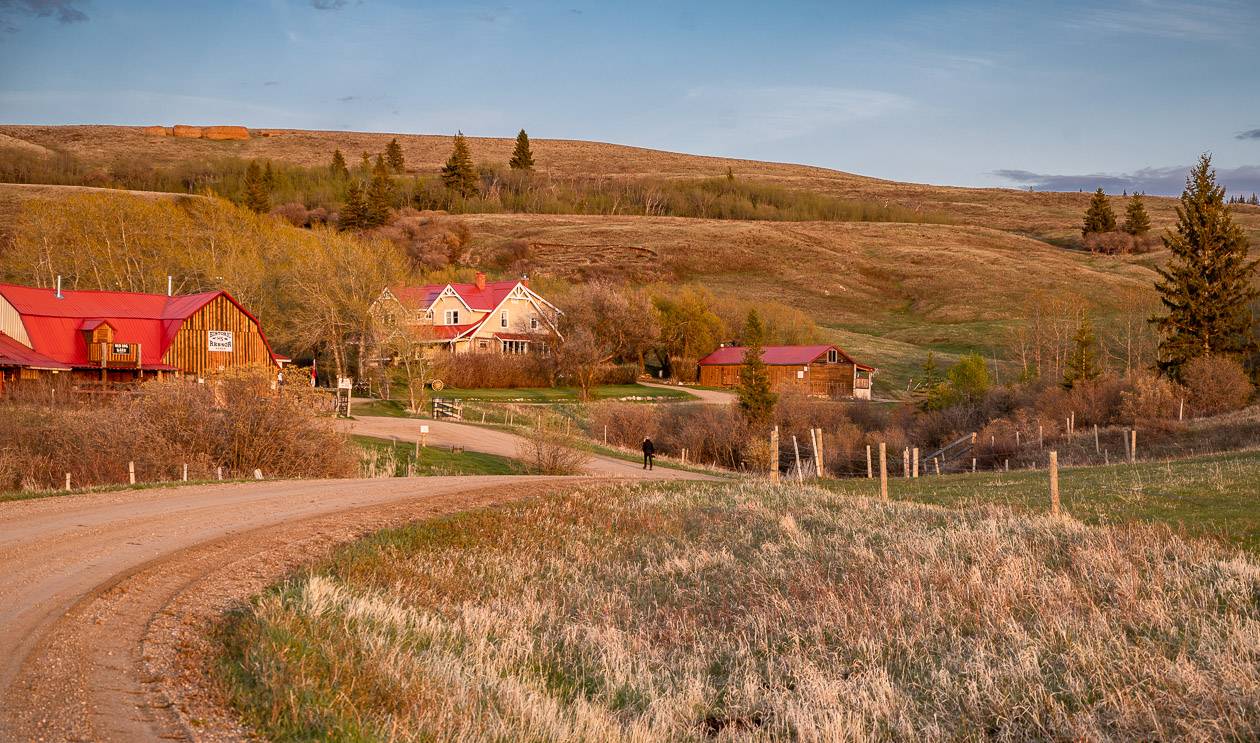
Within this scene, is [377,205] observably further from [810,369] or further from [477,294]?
[810,369]

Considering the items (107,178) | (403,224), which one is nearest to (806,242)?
(403,224)

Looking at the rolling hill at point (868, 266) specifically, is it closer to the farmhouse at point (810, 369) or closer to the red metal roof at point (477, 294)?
the farmhouse at point (810, 369)

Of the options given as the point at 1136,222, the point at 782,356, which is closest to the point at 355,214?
the point at 782,356

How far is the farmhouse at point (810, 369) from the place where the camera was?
3268 inches

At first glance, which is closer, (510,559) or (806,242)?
(510,559)

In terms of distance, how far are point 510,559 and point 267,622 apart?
701 cm

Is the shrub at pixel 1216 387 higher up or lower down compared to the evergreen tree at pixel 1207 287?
lower down

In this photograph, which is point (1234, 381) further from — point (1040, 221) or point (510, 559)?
point (1040, 221)

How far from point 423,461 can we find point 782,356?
52.7 meters

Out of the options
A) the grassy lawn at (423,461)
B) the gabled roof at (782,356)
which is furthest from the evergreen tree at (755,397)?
the gabled roof at (782,356)

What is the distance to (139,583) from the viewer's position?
11625 mm

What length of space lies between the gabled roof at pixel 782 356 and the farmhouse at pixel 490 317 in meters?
14.2

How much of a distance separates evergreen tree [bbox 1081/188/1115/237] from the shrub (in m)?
114

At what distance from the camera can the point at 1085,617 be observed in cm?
1240
